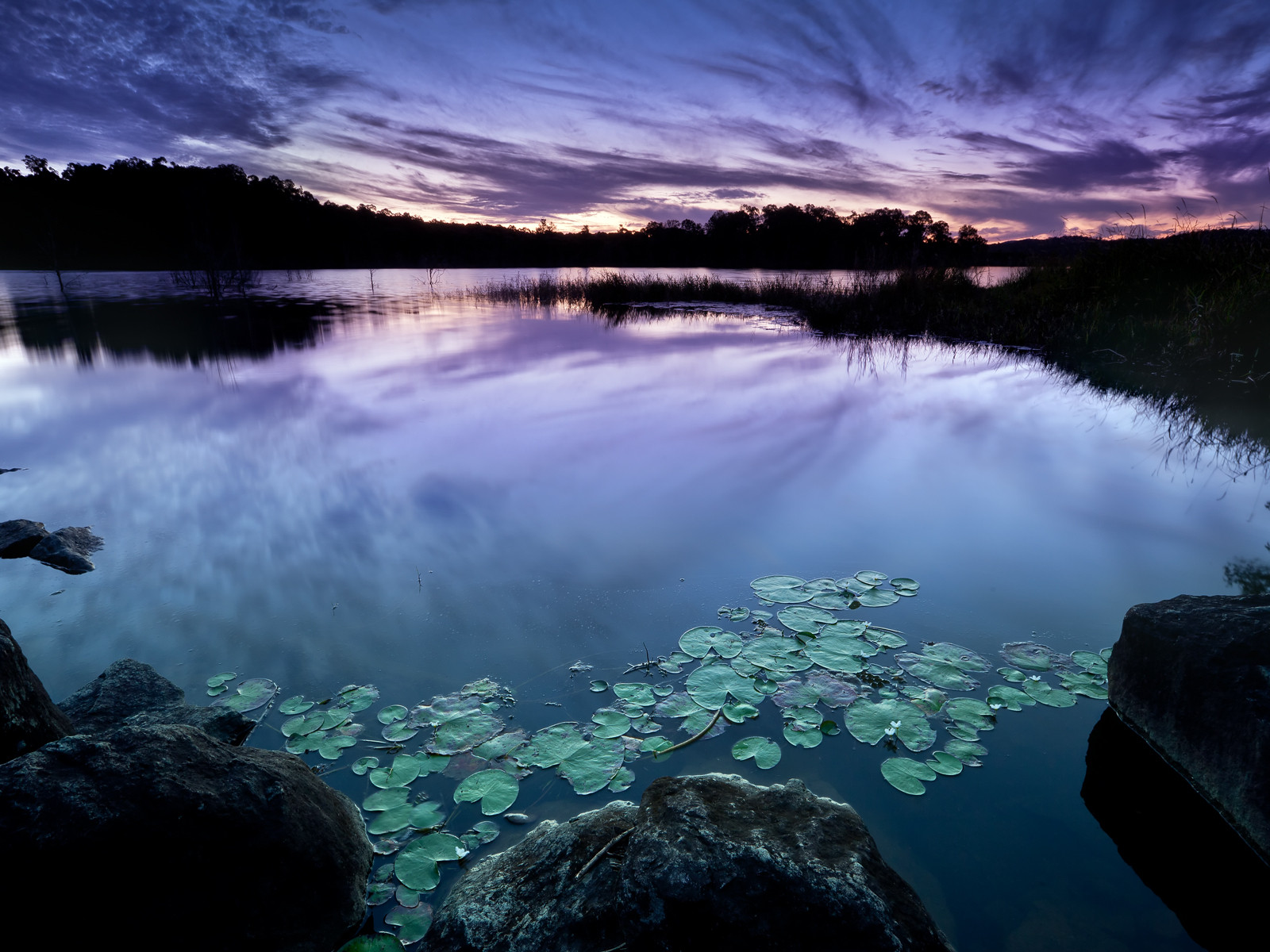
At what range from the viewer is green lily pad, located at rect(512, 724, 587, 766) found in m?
2.34

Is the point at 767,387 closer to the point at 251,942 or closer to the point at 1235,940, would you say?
the point at 1235,940

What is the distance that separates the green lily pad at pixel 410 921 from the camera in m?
1.69

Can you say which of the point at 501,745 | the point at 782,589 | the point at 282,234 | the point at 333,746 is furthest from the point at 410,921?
the point at 282,234

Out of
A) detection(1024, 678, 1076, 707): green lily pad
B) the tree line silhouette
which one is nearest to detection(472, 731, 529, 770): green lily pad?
detection(1024, 678, 1076, 707): green lily pad

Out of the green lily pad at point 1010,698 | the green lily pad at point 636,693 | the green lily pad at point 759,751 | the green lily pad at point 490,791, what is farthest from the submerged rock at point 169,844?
the green lily pad at point 1010,698

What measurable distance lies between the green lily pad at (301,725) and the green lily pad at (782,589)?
92.6 inches

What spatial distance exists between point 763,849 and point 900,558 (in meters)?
3.01

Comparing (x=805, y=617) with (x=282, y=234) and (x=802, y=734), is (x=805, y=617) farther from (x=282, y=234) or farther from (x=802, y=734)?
(x=282, y=234)

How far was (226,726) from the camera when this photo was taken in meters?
2.44

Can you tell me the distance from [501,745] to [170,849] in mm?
1136

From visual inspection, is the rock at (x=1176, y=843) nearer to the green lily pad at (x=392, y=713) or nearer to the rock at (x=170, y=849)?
the rock at (x=170, y=849)

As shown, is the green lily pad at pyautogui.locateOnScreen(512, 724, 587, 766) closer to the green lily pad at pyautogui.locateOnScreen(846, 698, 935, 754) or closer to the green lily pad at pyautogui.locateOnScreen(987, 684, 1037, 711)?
the green lily pad at pyautogui.locateOnScreen(846, 698, 935, 754)

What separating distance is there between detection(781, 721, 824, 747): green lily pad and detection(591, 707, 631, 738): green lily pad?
2.19ft

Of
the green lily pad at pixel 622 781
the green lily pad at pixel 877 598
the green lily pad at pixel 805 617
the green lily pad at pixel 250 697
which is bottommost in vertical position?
the green lily pad at pixel 250 697
